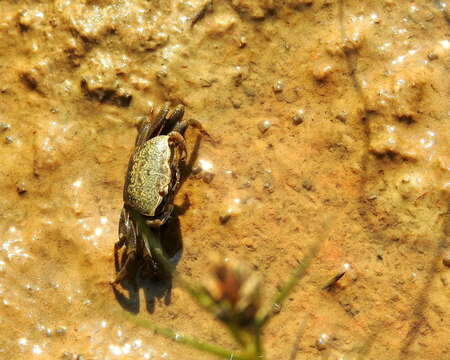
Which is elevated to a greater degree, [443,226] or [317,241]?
[443,226]

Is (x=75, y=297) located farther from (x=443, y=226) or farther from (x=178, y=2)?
(x=443, y=226)

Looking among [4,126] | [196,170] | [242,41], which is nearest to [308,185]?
[196,170]

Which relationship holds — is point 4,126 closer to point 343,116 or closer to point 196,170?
point 196,170

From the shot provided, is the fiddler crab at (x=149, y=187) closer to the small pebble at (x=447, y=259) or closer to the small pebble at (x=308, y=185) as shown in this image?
the small pebble at (x=308, y=185)

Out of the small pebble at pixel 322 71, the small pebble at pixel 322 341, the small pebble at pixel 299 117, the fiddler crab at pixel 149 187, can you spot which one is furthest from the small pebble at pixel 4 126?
the small pebble at pixel 322 341

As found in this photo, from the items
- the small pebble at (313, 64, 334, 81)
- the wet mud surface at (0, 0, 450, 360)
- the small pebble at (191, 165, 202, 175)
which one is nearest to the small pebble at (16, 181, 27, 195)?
the wet mud surface at (0, 0, 450, 360)

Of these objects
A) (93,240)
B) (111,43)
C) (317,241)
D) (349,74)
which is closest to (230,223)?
(317,241)

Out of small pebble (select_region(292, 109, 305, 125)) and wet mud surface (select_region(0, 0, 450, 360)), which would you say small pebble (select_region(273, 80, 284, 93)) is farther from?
small pebble (select_region(292, 109, 305, 125))
